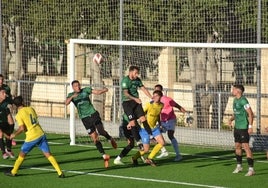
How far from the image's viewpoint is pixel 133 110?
23469mm

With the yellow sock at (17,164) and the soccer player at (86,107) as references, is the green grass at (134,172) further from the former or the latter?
the soccer player at (86,107)

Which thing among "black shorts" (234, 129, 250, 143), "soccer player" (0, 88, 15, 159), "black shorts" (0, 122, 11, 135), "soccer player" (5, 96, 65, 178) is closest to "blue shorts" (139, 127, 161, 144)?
"black shorts" (234, 129, 250, 143)

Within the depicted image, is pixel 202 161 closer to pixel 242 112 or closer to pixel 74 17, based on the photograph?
pixel 242 112

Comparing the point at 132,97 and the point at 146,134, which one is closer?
the point at 146,134

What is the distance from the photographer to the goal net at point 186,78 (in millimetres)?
28125

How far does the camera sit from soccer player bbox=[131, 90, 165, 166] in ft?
74.6

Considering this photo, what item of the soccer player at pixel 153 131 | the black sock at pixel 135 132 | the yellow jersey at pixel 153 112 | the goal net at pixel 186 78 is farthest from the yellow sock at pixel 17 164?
the goal net at pixel 186 78

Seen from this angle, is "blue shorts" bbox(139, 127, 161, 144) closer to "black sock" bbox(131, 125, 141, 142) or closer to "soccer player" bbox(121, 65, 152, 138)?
"black sock" bbox(131, 125, 141, 142)

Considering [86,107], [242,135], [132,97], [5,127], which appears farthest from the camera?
[5,127]

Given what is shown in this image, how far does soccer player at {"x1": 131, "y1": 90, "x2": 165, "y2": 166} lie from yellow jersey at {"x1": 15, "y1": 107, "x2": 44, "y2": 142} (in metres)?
3.00

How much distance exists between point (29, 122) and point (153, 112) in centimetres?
377

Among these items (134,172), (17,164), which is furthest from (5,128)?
(134,172)

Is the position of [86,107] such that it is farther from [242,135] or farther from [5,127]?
[242,135]

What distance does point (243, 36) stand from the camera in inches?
1131
